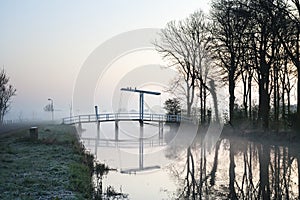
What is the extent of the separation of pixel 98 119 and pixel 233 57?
906 inches

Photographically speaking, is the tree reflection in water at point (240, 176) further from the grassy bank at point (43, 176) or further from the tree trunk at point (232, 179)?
the grassy bank at point (43, 176)

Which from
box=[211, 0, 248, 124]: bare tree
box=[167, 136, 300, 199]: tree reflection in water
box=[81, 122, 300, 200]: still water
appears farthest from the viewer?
box=[211, 0, 248, 124]: bare tree

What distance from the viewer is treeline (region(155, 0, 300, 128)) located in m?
23.8

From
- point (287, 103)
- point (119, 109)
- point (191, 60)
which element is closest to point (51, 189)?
point (287, 103)

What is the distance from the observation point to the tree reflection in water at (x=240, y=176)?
36.2 feet

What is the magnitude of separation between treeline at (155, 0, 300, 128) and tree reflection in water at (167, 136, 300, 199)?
7.04 m

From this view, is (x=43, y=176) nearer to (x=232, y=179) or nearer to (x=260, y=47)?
(x=232, y=179)

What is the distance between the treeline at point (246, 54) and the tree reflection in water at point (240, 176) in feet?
23.1

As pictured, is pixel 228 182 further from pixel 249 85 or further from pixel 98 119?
pixel 98 119

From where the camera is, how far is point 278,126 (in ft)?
96.6

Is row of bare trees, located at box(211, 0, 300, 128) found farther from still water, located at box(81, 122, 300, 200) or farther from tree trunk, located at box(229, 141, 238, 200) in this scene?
tree trunk, located at box(229, 141, 238, 200)

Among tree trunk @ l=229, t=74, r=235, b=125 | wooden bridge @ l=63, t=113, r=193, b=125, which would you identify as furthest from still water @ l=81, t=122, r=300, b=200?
wooden bridge @ l=63, t=113, r=193, b=125

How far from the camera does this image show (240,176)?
1406 centimetres

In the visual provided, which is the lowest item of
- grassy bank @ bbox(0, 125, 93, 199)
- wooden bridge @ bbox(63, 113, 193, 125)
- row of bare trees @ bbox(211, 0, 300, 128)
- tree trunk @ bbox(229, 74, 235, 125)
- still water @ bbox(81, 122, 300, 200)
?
still water @ bbox(81, 122, 300, 200)
